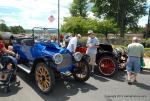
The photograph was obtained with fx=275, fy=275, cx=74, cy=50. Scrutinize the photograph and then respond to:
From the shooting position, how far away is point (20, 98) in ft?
24.3

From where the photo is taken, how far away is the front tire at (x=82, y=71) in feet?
30.0

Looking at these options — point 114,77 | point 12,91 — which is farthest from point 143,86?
point 12,91

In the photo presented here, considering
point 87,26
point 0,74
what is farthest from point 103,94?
point 87,26

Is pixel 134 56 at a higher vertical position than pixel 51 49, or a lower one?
lower

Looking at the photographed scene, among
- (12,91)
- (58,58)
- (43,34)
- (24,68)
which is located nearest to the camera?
(58,58)

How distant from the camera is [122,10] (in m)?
48.0

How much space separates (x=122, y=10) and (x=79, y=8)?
14118 millimetres

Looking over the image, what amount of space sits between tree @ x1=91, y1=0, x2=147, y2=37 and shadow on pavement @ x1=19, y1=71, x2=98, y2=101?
125 feet

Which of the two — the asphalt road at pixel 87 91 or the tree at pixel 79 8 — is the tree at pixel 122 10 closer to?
the tree at pixel 79 8

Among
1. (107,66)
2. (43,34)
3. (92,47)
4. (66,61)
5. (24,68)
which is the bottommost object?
(107,66)

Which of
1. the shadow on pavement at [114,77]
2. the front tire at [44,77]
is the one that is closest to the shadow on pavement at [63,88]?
the front tire at [44,77]

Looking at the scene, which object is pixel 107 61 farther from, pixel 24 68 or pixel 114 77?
pixel 24 68

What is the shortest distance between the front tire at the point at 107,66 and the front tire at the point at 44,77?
3361mm

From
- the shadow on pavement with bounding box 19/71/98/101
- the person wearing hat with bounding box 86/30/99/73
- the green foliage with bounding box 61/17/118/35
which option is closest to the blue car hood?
the shadow on pavement with bounding box 19/71/98/101
